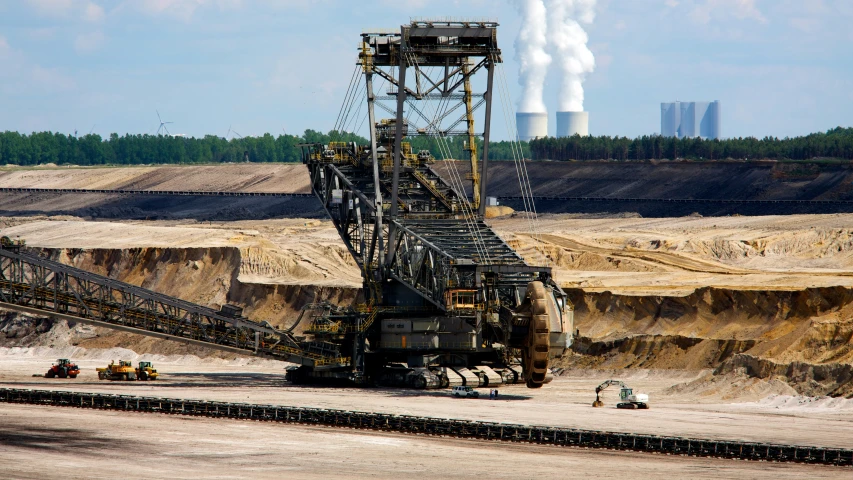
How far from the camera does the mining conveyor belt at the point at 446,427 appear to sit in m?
48.8

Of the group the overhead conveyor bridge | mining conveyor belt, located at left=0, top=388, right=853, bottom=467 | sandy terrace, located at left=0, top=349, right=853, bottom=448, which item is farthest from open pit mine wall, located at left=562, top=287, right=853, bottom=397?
the overhead conveyor bridge

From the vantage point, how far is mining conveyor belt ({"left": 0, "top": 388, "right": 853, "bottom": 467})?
4878 centimetres

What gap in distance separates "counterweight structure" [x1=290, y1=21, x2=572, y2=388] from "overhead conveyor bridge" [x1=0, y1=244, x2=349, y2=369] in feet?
5.01

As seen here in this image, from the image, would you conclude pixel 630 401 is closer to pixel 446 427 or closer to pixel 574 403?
pixel 574 403

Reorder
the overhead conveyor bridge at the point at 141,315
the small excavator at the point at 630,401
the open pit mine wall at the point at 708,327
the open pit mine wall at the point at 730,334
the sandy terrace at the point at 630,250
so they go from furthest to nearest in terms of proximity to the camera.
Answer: the sandy terrace at the point at 630,250 < the overhead conveyor bridge at the point at 141,315 < the open pit mine wall at the point at 708,327 < the open pit mine wall at the point at 730,334 < the small excavator at the point at 630,401

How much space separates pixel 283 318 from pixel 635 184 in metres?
108

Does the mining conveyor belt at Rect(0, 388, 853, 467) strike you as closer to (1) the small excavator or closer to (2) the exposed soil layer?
(1) the small excavator

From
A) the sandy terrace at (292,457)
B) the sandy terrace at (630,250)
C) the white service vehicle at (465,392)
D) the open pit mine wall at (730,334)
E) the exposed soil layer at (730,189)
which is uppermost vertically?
the exposed soil layer at (730,189)

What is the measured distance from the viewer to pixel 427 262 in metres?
72.6

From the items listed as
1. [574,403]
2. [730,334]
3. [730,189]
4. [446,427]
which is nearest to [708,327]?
[730,334]

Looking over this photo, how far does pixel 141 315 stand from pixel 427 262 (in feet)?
56.0

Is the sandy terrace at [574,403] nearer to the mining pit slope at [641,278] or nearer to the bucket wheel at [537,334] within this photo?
the bucket wheel at [537,334]

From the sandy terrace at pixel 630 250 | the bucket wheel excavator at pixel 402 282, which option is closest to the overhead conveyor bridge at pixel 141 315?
the bucket wheel excavator at pixel 402 282

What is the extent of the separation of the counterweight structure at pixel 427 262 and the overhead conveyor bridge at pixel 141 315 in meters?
1.53
